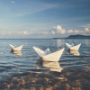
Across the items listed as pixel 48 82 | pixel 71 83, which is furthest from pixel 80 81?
pixel 48 82

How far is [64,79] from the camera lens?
8.57m

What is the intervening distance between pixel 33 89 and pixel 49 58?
6919mm

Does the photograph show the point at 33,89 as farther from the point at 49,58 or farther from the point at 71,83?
the point at 49,58

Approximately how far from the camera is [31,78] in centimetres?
878

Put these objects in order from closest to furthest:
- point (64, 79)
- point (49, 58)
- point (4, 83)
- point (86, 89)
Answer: point (86, 89), point (4, 83), point (64, 79), point (49, 58)

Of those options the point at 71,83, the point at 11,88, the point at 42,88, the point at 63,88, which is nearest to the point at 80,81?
the point at 71,83

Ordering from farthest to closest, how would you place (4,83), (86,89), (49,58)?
(49,58), (4,83), (86,89)

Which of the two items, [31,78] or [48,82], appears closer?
[48,82]

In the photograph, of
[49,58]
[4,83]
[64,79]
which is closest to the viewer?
[4,83]

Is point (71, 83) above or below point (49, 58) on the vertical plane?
below

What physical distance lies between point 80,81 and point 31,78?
4.04 metres

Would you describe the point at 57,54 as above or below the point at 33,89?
above

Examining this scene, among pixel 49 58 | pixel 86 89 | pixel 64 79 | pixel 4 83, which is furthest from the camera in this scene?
pixel 49 58

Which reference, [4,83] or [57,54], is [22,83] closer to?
[4,83]
